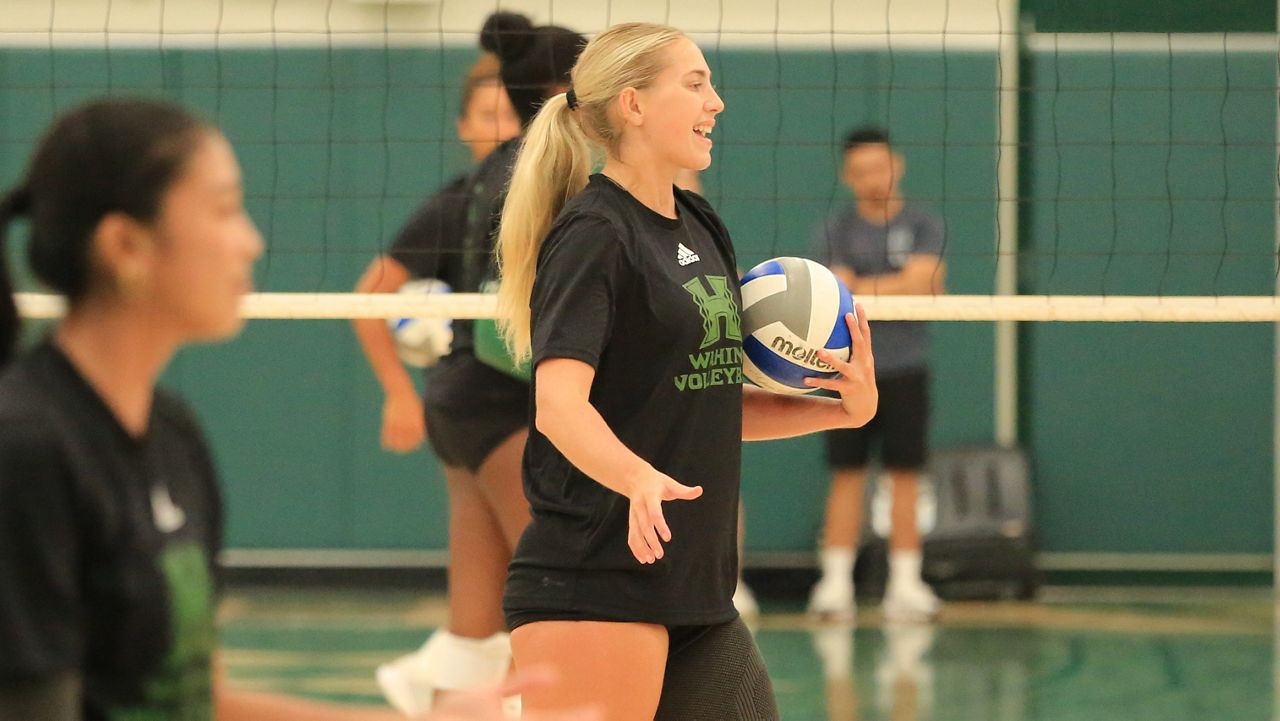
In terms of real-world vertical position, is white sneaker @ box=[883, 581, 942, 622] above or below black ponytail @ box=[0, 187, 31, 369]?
below

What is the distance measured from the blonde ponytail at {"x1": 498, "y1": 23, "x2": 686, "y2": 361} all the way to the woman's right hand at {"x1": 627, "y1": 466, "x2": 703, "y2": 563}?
1.67 feet

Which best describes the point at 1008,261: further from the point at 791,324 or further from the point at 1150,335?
the point at 791,324

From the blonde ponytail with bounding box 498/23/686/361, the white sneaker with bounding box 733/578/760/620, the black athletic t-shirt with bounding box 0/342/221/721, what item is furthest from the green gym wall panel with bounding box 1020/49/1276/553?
the black athletic t-shirt with bounding box 0/342/221/721

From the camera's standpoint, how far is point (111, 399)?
→ 151cm

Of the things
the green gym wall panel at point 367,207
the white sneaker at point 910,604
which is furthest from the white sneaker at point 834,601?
the green gym wall panel at point 367,207

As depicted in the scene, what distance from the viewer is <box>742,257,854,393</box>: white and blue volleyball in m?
2.91

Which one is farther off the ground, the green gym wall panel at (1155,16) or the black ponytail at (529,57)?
the green gym wall panel at (1155,16)

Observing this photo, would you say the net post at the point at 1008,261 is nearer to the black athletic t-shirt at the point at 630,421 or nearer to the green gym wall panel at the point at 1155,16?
the green gym wall panel at the point at 1155,16

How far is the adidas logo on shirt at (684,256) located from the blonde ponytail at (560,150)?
209mm

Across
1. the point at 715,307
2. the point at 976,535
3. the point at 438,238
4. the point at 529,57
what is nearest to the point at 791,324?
the point at 715,307

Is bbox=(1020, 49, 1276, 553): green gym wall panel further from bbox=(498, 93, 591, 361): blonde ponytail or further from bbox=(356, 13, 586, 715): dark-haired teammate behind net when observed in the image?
bbox=(498, 93, 591, 361): blonde ponytail

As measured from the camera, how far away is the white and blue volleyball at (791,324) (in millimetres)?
2908

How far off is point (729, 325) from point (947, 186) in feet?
16.8

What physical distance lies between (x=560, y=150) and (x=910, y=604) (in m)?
4.69
